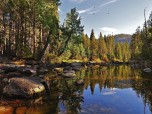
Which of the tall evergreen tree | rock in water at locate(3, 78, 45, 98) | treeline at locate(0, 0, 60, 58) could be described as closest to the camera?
rock in water at locate(3, 78, 45, 98)

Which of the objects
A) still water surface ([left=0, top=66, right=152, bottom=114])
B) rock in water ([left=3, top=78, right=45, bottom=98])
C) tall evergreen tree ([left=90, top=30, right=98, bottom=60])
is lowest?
still water surface ([left=0, top=66, right=152, bottom=114])

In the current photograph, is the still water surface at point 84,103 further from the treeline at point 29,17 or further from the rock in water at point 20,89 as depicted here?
the treeline at point 29,17

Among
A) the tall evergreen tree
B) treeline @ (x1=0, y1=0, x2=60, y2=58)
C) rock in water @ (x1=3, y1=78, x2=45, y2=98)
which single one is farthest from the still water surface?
the tall evergreen tree

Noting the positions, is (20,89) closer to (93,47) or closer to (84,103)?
(84,103)

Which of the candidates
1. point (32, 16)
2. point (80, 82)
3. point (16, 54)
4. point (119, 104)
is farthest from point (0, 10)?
point (119, 104)

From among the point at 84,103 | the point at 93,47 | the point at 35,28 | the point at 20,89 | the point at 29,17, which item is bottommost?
the point at 84,103

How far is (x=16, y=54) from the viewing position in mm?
36438

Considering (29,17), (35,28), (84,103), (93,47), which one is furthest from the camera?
(93,47)

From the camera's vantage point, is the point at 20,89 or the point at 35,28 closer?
the point at 20,89

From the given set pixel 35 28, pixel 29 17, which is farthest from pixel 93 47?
pixel 29 17

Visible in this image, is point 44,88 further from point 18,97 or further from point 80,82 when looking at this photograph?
point 80,82

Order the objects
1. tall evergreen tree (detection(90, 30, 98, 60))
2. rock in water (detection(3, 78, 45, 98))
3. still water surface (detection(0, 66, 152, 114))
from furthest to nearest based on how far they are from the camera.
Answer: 1. tall evergreen tree (detection(90, 30, 98, 60))
2. rock in water (detection(3, 78, 45, 98))
3. still water surface (detection(0, 66, 152, 114))

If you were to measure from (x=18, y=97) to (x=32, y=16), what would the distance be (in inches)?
1105

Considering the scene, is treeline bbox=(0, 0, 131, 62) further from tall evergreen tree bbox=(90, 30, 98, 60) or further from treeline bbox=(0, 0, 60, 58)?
tall evergreen tree bbox=(90, 30, 98, 60)
